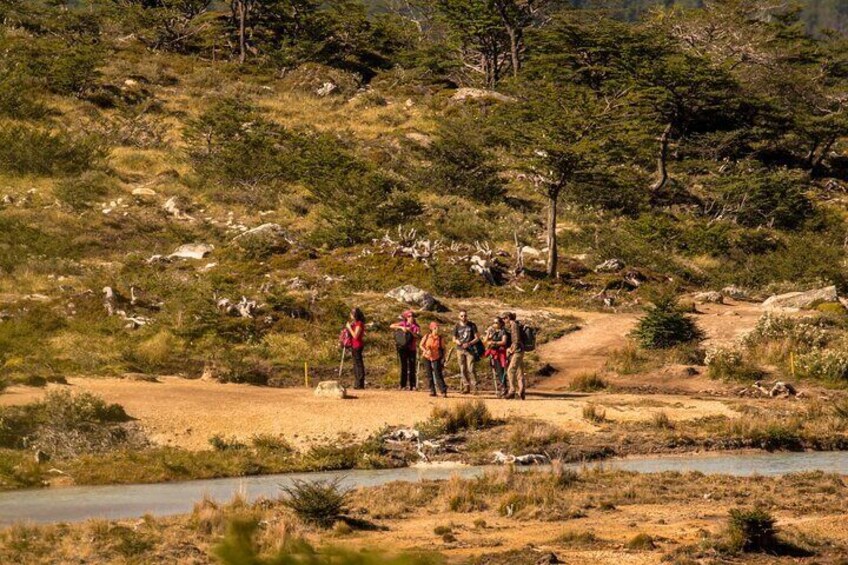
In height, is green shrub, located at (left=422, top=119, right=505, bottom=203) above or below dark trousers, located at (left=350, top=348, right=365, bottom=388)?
above

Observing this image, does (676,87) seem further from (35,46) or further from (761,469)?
(761,469)

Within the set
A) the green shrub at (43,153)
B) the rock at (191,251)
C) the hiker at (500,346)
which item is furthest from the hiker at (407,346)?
the green shrub at (43,153)

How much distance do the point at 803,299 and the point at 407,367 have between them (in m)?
15.9

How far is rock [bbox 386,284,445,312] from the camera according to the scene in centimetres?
3622

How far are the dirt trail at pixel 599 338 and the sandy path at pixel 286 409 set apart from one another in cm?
374

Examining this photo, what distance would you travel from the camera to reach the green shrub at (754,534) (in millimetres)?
14711

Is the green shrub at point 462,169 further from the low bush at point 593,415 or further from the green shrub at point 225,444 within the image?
the green shrub at point 225,444

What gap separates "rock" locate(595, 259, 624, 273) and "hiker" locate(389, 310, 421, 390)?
1640 cm

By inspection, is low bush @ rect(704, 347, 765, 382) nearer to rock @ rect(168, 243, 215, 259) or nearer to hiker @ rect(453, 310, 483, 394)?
hiker @ rect(453, 310, 483, 394)

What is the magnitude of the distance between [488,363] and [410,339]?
18.0 feet

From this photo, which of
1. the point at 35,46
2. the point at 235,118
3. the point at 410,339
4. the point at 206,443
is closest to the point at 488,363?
the point at 410,339

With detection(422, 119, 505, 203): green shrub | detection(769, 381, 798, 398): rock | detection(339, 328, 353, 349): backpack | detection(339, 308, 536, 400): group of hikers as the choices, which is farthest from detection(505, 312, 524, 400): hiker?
detection(422, 119, 505, 203): green shrub

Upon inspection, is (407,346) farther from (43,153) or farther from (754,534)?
(43,153)

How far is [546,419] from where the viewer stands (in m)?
25.0
